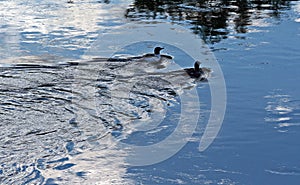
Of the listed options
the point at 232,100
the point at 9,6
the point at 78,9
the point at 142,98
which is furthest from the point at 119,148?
the point at 9,6

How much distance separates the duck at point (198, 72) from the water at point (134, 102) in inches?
7.0

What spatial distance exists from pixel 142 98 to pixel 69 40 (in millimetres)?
4252

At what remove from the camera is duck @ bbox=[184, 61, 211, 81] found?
9.67 m

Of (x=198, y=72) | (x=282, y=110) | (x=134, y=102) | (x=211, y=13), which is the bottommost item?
(x=282, y=110)

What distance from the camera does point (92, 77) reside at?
31.9 feet

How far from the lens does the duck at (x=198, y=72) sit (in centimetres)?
967

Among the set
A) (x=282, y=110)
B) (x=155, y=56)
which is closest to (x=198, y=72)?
(x=155, y=56)

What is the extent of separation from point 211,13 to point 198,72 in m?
6.01

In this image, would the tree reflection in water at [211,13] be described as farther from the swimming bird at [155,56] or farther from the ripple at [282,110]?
the ripple at [282,110]

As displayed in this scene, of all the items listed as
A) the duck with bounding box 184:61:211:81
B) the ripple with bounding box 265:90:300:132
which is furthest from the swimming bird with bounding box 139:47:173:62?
the ripple with bounding box 265:90:300:132

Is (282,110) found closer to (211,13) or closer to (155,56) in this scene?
(155,56)

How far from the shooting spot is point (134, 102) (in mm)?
8461

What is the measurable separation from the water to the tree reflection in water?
87 millimetres

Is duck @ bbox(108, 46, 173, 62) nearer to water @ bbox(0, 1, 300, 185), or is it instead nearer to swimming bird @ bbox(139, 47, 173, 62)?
swimming bird @ bbox(139, 47, 173, 62)
